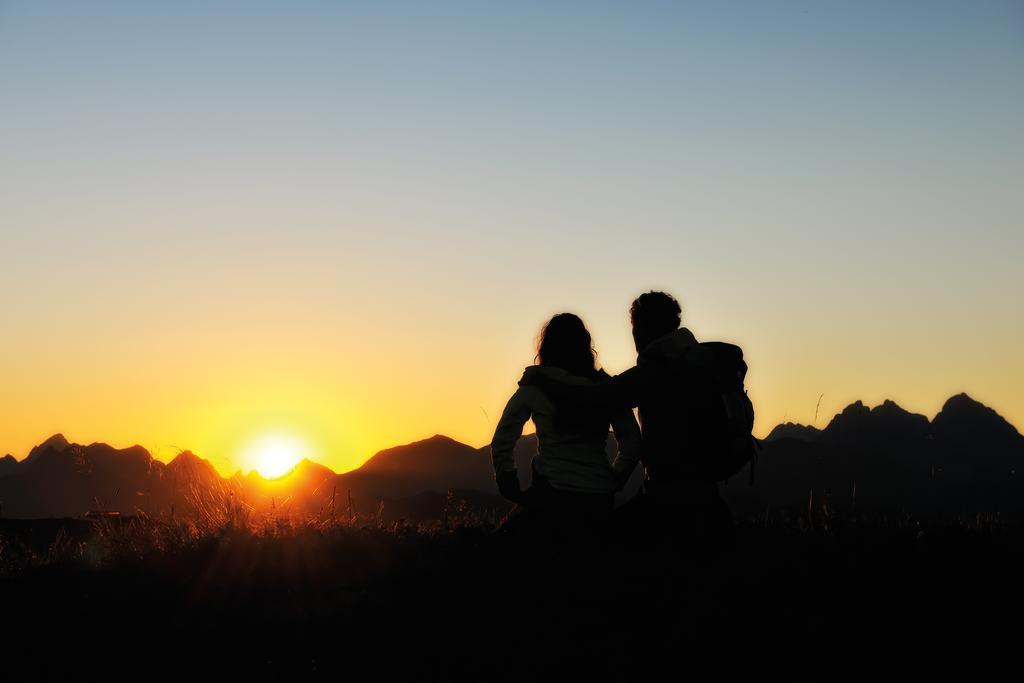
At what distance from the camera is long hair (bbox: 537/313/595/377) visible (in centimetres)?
935

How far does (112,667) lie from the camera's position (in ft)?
25.9

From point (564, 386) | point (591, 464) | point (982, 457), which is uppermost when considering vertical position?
point (564, 386)

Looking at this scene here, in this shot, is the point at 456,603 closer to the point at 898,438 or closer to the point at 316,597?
the point at 316,597

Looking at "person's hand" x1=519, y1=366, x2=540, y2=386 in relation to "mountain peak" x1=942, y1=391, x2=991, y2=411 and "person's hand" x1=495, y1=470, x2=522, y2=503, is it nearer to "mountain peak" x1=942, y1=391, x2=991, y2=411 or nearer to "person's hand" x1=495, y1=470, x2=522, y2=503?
"person's hand" x1=495, y1=470, x2=522, y2=503

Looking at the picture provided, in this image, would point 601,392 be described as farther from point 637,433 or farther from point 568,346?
point 637,433

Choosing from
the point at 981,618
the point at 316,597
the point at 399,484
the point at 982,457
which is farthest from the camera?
the point at 982,457

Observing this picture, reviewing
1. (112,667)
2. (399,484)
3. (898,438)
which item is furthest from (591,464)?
(898,438)

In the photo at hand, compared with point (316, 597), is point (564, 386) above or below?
above

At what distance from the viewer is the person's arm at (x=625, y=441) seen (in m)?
9.42

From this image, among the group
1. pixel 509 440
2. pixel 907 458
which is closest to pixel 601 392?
pixel 509 440

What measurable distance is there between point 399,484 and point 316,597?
122 meters

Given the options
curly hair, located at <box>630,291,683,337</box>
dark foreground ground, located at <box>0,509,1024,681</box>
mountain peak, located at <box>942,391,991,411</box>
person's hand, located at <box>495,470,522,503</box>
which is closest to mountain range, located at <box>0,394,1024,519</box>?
mountain peak, located at <box>942,391,991,411</box>

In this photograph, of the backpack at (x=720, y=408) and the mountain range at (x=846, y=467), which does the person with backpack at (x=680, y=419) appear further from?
the mountain range at (x=846, y=467)

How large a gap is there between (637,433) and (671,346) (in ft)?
4.02
